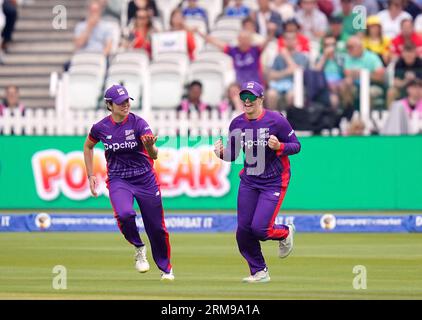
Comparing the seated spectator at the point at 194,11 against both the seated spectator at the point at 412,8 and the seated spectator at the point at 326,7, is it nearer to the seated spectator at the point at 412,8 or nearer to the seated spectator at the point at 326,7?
the seated spectator at the point at 326,7

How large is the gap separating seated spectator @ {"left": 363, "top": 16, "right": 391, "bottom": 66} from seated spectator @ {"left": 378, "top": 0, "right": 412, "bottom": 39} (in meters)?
0.47

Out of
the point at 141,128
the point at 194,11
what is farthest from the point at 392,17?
the point at 141,128

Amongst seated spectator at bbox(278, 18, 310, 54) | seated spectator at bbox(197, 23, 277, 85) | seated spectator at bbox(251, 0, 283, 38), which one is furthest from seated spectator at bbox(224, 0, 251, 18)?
seated spectator at bbox(197, 23, 277, 85)

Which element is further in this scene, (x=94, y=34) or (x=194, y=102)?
(x=94, y=34)

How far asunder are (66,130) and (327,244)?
245 inches

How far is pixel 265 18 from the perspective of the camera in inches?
967

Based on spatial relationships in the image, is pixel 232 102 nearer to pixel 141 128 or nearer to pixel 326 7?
pixel 326 7

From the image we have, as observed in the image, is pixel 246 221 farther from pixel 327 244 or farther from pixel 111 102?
pixel 327 244

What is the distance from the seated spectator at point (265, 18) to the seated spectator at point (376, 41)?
1.44m

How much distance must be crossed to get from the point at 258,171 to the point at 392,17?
1170cm

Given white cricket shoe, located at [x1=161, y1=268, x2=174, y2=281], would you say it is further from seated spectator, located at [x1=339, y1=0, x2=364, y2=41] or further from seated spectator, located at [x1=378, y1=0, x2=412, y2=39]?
seated spectator, located at [x1=378, y1=0, x2=412, y2=39]

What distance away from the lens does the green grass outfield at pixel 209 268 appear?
40.3ft

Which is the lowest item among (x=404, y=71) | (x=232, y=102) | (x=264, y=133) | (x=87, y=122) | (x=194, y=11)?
(x=87, y=122)

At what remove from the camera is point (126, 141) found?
43.8 ft
